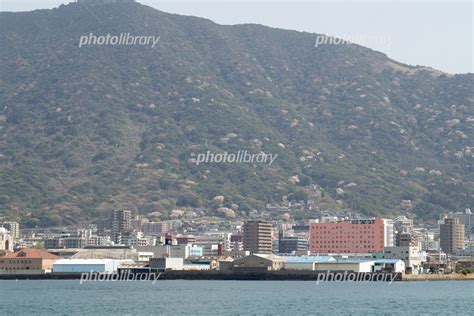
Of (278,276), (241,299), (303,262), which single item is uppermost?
(303,262)

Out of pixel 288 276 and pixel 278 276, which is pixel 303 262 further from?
pixel 278 276

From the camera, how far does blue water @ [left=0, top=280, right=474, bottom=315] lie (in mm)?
109625

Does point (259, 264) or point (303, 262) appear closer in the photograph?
point (259, 264)

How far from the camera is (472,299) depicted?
12975 centimetres

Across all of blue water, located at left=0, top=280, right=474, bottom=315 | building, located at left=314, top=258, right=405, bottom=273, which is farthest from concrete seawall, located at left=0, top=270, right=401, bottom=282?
blue water, located at left=0, top=280, right=474, bottom=315

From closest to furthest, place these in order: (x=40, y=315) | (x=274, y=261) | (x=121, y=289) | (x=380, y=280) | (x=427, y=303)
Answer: (x=40, y=315) → (x=427, y=303) → (x=121, y=289) → (x=380, y=280) → (x=274, y=261)

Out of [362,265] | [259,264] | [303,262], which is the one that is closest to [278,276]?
[259,264]

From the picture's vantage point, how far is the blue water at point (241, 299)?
110 meters

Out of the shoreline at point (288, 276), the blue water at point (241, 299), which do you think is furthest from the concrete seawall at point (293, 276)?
the blue water at point (241, 299)

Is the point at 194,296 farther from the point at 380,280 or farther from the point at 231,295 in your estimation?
the point at 380,280

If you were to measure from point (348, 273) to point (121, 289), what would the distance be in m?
40.1

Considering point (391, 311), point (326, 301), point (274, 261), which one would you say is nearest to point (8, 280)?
point (274, 261)

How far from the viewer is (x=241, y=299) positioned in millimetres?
127188

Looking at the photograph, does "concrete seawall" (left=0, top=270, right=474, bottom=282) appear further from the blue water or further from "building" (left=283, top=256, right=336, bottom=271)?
the blue water
